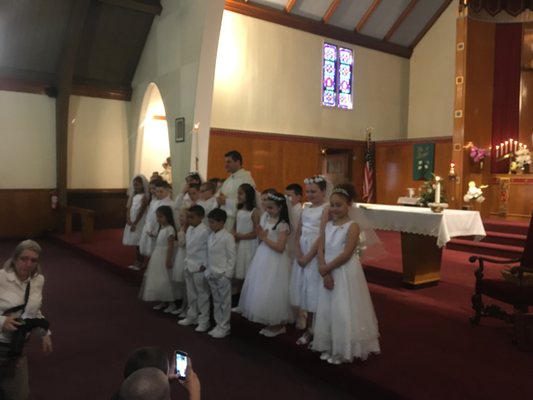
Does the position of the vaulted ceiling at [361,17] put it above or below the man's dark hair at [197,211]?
above

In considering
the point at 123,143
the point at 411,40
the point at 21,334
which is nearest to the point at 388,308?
the point at 21,334

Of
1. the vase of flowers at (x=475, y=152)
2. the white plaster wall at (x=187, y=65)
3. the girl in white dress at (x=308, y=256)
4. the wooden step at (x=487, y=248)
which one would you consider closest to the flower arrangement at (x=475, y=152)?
the vase of flowers at (x=475, y=152)

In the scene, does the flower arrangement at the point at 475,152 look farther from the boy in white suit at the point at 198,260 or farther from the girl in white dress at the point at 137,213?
the boy in white suit at the point at 198,260

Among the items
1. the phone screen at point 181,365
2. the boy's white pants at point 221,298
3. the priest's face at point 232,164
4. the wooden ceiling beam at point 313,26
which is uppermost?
the wooden ceiling beam at point 313,26

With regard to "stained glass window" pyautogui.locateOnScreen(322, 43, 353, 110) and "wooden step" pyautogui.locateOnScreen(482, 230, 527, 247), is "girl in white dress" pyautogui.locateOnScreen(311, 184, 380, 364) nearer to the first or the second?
"wooden step" pyautogui.locateOnScreen(482, 230, 527, 247)

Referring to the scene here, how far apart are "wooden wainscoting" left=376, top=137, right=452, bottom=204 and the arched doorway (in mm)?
5772

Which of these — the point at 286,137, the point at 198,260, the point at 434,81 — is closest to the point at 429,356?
the point at 198,260

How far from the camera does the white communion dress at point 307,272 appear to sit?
3.50m

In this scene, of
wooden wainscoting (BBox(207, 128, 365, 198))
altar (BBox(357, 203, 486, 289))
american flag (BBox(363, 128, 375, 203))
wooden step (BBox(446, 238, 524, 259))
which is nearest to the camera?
altar (BBox(357, 203, 486, 289))

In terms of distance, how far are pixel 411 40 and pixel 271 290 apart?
11665 mm

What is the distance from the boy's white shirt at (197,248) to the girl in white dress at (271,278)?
558 millimetres

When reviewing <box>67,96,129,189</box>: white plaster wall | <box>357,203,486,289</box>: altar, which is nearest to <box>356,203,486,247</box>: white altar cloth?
<box>357,203,486,289</box>: altar

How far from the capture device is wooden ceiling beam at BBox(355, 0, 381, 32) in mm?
11938

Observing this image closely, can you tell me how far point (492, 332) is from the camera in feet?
12.8
